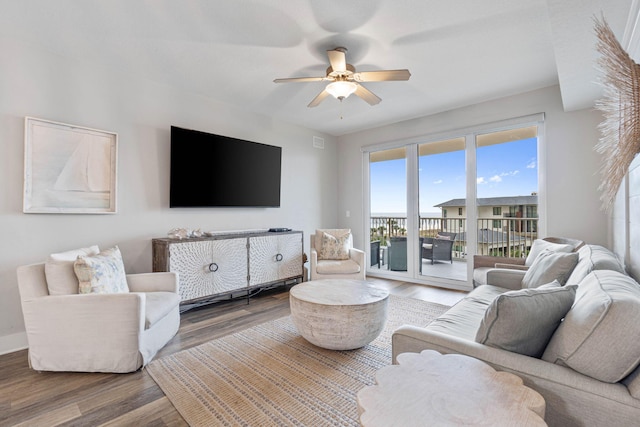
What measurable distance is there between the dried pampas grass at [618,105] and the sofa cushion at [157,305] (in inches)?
106

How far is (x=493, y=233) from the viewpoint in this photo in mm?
4125

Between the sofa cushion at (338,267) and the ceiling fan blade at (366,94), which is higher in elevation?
the ceiling fan blade at (366,94)

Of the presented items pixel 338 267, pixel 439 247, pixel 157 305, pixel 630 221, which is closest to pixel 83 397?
pixel 157 305

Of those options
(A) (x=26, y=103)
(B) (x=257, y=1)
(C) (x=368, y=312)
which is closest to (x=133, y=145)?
(A) (x=26, y=103)

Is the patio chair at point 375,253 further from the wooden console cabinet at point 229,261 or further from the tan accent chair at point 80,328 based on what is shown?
the tan accent chair at point 80,328

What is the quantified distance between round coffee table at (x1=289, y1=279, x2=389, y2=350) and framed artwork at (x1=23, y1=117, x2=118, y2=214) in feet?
7.30

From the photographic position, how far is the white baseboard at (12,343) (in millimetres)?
2463

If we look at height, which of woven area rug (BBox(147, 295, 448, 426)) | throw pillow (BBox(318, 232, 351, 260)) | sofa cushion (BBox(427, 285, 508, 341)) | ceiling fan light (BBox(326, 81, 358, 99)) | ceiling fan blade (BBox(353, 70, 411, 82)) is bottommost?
woven area rug (BBox(147, 295, 448, 426))

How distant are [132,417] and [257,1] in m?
2.70

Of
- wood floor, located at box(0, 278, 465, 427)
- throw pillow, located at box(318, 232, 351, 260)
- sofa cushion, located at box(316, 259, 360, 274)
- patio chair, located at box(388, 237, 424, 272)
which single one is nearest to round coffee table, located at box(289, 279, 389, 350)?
wood floor, located at box(0, 278, 465, 427)

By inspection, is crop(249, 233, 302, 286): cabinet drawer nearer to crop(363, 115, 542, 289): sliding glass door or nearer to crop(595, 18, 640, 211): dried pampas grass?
crop(363, 115, 542, 289): sliding glass door

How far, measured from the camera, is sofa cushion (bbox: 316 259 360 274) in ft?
12.5

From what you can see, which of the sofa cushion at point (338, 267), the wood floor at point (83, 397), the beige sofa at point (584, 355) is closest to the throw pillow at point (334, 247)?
the sofa cushion at point (338, 267)

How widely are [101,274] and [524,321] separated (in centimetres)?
266
